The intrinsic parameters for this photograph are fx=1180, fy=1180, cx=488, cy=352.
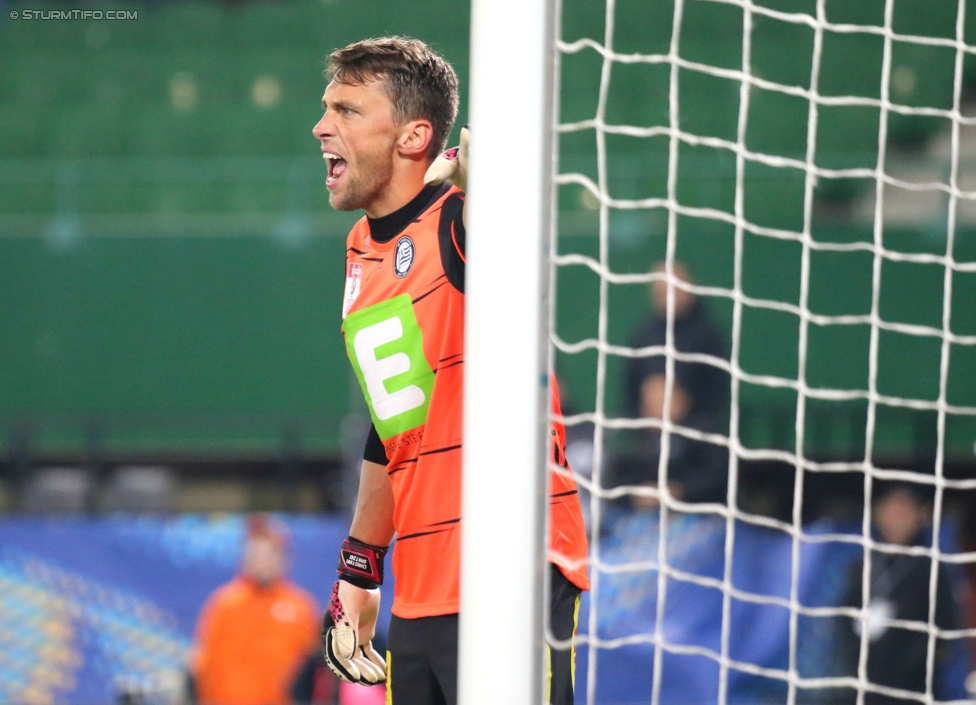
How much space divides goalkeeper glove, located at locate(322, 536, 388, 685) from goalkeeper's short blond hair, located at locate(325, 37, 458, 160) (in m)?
0.85

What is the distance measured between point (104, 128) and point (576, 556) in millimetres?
7120

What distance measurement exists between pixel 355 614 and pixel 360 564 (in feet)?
0.34

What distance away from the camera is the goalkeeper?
87.8 inches

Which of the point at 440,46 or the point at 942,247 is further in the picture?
the point at 440,46

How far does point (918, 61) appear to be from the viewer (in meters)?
7.69

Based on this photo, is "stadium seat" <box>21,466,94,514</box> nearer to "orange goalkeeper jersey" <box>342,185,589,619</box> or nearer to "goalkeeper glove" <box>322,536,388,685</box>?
"goalkeeper glove" <box>322,536,388,685</box>

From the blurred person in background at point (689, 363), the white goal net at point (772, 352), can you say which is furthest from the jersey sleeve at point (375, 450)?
the blurred person in background at point (689, 363)

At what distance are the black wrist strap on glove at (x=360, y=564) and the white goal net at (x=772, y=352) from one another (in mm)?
1633

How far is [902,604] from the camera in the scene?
493cm

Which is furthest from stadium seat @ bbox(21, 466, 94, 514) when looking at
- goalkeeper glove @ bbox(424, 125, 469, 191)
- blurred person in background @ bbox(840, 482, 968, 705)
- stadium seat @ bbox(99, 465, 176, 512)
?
goalkeeper glove @ bbox(424, 125, 469, 191)

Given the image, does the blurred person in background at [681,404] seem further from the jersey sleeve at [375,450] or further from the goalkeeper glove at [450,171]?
the goalkeeper glove at [450,171]

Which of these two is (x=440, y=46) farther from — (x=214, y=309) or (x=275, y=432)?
(x=275, y=432)

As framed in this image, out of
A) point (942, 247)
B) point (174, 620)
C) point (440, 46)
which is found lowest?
point (174, 620)

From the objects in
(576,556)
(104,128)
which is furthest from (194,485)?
(576,556)
